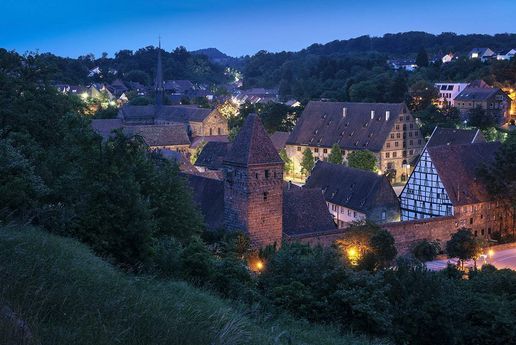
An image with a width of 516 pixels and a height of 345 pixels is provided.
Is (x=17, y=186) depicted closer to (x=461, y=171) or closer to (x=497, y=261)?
(x=497, y=261)

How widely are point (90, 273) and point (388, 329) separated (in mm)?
9956

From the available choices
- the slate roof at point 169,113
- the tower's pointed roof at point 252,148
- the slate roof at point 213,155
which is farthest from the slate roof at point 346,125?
the tower's pointed roof at point 252,148

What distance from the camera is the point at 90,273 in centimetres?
1169

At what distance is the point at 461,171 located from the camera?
1711 inches

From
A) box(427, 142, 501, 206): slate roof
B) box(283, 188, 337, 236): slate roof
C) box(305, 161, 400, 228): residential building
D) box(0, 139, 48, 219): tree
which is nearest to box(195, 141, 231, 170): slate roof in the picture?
box(305, 161, 400, 228): residential building

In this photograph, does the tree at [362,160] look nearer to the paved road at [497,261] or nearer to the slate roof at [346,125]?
the slate roof at [346,125]

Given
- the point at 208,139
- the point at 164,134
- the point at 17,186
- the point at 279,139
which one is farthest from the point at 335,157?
the point at 17,186

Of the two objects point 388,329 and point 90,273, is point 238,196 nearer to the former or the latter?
point 388,329

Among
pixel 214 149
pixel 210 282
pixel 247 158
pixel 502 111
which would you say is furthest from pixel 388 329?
pixel 502 111

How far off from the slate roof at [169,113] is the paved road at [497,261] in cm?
4858

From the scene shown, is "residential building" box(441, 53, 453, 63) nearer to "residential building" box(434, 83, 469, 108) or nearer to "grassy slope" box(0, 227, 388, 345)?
"residential building" box(434, 83, 469, 108)

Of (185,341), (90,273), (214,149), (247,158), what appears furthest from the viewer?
(214,149)

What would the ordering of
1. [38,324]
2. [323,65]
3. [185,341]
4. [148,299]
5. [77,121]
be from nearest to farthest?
[38,324], [185,341], [148,299], [77,121], [323,65]

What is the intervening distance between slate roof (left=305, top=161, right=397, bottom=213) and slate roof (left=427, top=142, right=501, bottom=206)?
3513mm
